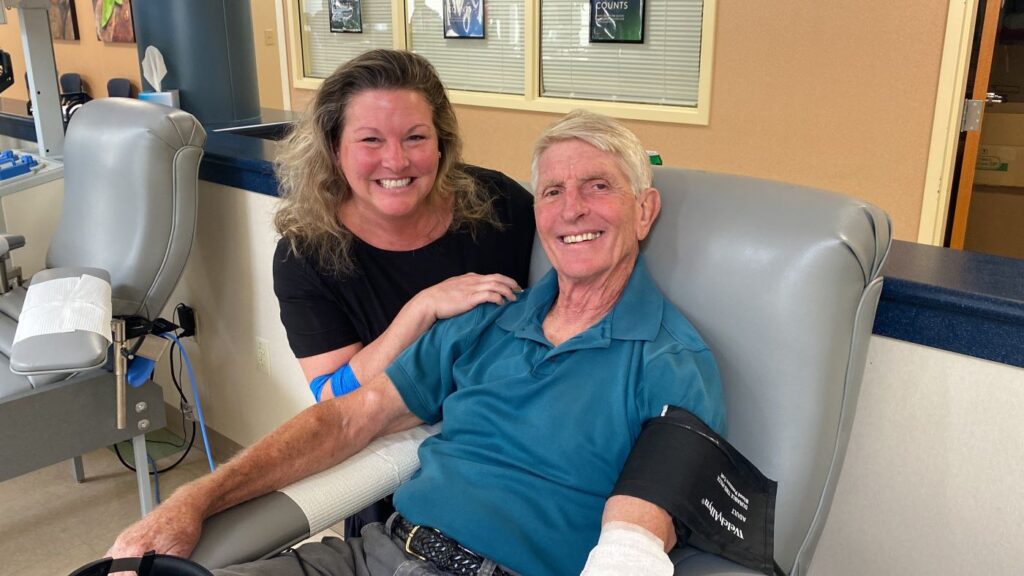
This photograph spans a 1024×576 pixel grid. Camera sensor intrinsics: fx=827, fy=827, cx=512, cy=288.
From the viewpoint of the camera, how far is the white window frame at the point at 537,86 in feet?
13.3

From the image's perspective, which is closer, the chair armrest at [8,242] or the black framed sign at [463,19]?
the chair armrest at [8,242]

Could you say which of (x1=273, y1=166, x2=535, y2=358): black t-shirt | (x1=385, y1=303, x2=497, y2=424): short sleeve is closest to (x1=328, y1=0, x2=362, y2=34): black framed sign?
(x1=273, y1=166, x2=535, y2=358): black t-shirt

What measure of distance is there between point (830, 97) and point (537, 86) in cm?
179

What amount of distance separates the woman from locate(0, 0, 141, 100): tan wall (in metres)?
5.65

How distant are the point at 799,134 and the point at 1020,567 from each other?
115 inches

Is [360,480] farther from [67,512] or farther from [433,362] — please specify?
[67,512]

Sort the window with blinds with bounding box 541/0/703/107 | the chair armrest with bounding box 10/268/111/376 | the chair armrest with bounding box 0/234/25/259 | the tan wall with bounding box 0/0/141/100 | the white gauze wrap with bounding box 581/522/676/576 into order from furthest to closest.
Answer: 1. the tan wall with bounding box 0/0/141/100
2. the window with blinds with bounding box 541/0/703/107
3. the chair armrest with bounding box 0/234/25/259
4. the chair armrest with bounding box 10/268/111/376
5. the white gauze wrap with bounding box 581/522/676/576

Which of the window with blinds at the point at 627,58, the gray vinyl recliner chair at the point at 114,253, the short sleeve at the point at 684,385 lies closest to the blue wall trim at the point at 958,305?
the short sleeve at the point at 684,385

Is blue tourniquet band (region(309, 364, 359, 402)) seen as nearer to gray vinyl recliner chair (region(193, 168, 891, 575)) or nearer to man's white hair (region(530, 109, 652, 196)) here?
gray vinyl recliner chair (region(193, 168, 891, 575))

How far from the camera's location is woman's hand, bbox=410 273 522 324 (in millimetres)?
1388

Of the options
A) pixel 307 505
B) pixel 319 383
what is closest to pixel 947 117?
pixel 319 383

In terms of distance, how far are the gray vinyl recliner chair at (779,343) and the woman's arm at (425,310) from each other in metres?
0.28

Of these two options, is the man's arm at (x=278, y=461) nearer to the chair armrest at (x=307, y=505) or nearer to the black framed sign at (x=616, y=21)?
the chair armrest at (x=307, y=505)

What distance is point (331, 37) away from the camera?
6.01 metres
